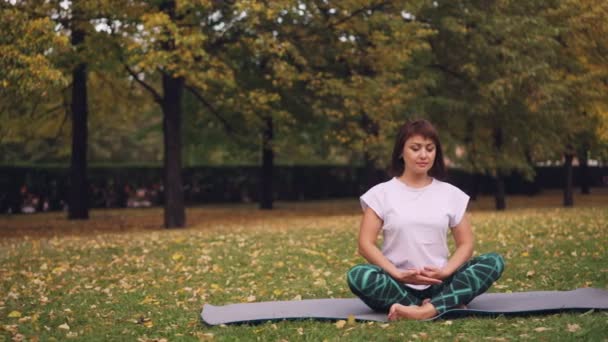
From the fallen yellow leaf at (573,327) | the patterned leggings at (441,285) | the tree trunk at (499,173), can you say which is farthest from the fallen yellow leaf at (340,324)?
the tree trunk at (499,173)

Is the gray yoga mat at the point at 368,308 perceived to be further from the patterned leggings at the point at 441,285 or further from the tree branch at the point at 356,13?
the tree branch at the point at 356,13

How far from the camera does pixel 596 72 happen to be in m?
22.2

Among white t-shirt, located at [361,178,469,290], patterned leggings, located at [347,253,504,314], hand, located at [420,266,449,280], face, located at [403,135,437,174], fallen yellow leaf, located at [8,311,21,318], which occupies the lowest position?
fallen yellow leaf, located at [8,311,21,318]

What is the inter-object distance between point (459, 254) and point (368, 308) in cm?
102

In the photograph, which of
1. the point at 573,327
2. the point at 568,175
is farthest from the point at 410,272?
the point at 568,175

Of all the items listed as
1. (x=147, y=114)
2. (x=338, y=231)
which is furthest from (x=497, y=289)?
(x=147, y=114)

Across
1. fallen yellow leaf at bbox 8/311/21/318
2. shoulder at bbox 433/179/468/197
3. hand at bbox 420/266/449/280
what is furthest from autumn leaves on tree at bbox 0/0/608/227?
hand at bbox 420/266/449/280

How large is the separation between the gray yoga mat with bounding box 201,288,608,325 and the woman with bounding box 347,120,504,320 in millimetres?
175

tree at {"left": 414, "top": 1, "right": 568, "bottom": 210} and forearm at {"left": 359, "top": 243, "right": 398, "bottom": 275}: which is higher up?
tree at {"left": 414, "top": 1, "right": 568, "bottom": 210}

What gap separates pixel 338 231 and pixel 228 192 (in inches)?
730

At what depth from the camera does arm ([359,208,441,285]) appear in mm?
5742

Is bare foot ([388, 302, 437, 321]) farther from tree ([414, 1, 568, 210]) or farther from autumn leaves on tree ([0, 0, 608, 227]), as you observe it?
tree ([414, 1, 568, 210])

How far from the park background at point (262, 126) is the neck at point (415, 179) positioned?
1.10 meters

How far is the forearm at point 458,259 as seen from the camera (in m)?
5.80
